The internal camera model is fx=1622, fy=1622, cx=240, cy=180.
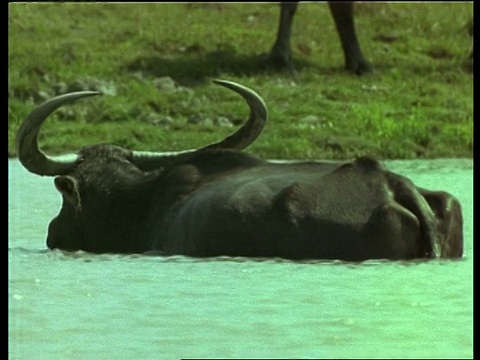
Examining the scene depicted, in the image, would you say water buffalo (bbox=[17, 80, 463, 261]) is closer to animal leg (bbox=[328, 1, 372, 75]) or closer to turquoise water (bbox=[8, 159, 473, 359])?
turquoise water (bbox=[8, 159, 473, 359])

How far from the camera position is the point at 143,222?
361 inches

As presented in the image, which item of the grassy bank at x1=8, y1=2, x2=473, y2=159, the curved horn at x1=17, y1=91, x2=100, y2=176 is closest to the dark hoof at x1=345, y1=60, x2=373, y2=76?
the grassy bank at x1=8, y1=2, x2=473, y2=159

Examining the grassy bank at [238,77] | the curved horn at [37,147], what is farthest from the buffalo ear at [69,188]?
the grassy bank at [238,77]

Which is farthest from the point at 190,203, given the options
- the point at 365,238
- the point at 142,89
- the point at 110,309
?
the point at 142,89

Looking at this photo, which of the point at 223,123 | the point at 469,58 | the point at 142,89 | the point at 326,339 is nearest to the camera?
the point at 326,339

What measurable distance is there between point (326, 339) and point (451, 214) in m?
2.58

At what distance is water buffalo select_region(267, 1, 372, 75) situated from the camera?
2338 centimetres

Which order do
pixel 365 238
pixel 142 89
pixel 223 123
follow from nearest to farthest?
1. pixel 365 238
2. pixel 223 123
3. pixel 142 89

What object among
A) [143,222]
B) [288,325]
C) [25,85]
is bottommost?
[25,85]

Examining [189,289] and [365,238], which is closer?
[189,289]

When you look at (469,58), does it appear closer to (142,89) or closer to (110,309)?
(142,89)

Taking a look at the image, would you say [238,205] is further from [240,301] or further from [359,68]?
[359,68]

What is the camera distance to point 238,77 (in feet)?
73.8

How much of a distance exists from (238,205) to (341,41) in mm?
15857
